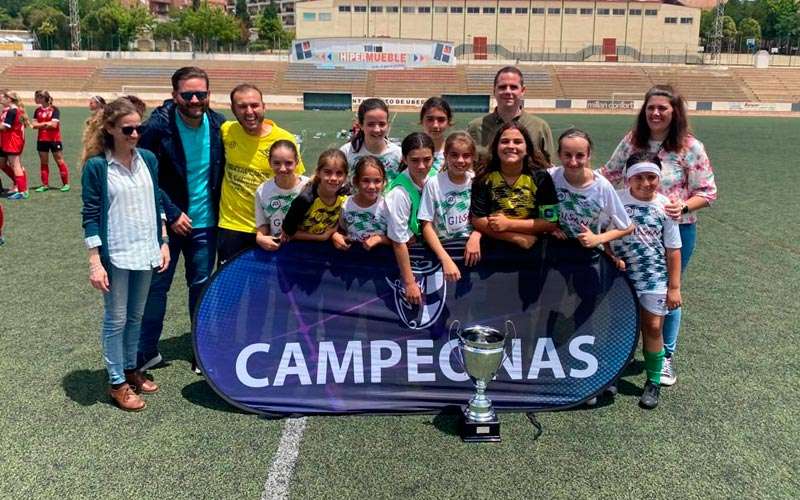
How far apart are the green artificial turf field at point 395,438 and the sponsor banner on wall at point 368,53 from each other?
5183 cm

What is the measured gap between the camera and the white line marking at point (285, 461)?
9.91 feet

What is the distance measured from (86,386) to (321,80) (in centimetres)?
5120

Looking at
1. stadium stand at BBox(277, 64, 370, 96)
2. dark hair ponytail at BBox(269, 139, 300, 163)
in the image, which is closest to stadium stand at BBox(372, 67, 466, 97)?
stadium stand at BBox(277, 64, 370, 96)

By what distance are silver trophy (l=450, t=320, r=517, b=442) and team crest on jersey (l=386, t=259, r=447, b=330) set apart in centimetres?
26

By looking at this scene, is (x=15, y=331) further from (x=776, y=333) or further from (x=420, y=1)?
(x=420, y=1)

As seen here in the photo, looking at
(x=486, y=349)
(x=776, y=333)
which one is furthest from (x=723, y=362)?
(x=486, y=349)

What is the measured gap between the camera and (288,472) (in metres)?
3.18

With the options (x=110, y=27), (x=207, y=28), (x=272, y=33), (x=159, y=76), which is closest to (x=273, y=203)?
(x=159, y=76)

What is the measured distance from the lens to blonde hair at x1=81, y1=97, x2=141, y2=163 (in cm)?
344

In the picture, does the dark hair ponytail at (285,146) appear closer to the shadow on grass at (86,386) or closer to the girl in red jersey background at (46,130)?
the shadow on grass at (86,386)

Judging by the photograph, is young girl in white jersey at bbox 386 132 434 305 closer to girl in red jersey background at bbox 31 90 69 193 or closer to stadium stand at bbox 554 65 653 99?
girl in red jersey background at bbox 31 90 69 193

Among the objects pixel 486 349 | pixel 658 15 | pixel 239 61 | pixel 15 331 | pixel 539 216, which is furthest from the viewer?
pixel 658 15

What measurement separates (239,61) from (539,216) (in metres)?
59.9

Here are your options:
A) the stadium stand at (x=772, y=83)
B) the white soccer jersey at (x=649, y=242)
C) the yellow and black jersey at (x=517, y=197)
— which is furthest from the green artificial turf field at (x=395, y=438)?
the stadium stand at (x=772, y=83)
